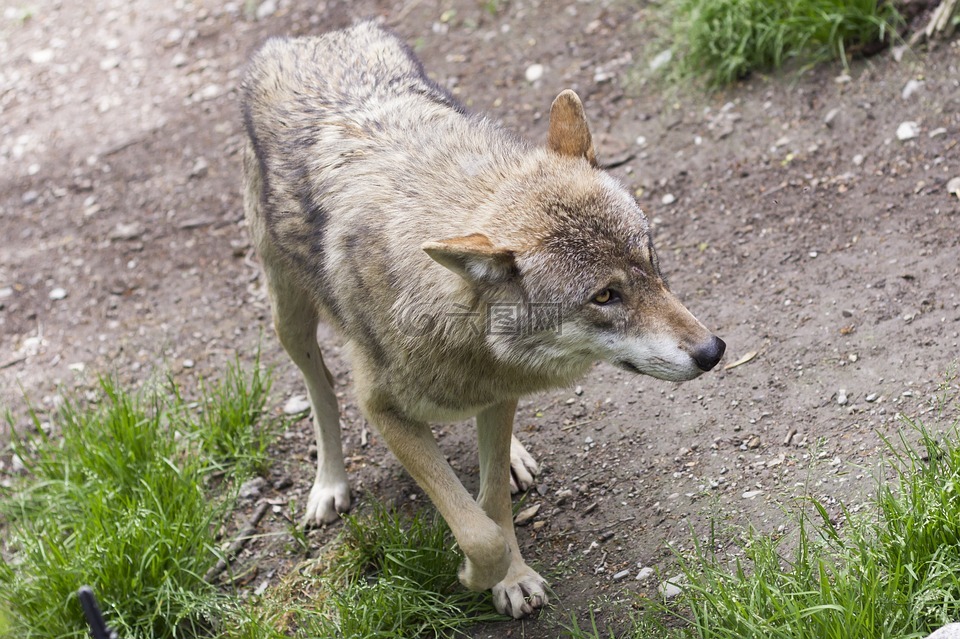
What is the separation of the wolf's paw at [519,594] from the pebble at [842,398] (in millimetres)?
1581

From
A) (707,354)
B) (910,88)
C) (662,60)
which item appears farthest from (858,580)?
(662,60)

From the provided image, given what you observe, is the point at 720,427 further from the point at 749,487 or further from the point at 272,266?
the point at 272,266

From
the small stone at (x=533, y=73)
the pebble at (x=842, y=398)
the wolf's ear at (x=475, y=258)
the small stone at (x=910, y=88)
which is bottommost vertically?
the pebble at (x=842, y=398)

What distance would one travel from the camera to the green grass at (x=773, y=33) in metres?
6.07

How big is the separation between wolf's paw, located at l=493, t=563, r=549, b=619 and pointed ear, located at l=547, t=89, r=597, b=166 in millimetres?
1797

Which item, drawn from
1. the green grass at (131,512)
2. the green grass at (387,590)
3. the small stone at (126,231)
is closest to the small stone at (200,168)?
the small stone at (126,231)

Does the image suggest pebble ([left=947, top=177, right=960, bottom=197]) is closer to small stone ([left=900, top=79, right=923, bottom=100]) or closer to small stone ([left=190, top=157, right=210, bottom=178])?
small stone ([left=900, top=79, right=923, bottom=100])

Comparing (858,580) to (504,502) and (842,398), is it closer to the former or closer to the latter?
(842,398)

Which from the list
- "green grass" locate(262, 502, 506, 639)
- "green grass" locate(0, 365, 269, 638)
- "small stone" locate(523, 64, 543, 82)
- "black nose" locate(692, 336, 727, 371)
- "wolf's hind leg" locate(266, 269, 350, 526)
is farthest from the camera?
"small stone" locate(523, 64, 543, 82)

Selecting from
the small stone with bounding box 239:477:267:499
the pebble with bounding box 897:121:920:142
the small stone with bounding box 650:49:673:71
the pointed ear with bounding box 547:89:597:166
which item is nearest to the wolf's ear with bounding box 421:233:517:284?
the pointed ear with bounding box 547:89:597:166

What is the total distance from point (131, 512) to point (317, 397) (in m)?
1.06

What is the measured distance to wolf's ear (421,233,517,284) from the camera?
326 centimetres

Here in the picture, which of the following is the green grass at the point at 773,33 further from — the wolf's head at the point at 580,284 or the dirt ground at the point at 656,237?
the wolf's head at the point at 580,284

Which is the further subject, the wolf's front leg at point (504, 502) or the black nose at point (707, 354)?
the wolf's front leg at point (504, 502)
